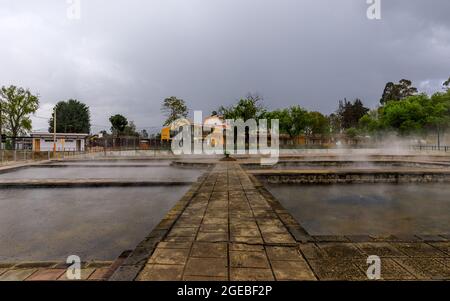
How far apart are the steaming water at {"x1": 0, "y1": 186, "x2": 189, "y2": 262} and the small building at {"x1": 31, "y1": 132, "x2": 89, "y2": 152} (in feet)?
127

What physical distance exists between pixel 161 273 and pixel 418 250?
3094mm

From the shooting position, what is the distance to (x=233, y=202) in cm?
611

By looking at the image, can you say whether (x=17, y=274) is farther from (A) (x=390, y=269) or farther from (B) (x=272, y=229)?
(A) (x=390, y=269)

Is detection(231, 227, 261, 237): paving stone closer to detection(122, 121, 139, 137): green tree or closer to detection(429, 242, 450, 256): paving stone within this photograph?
detection(429, 242, 450, 256): paving stone

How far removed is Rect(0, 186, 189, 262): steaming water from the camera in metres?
4.44

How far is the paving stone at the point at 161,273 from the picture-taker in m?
2.55

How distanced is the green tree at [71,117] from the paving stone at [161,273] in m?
72.7

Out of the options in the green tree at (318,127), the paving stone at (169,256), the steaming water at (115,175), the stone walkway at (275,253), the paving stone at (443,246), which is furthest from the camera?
the green tree at (318,127)

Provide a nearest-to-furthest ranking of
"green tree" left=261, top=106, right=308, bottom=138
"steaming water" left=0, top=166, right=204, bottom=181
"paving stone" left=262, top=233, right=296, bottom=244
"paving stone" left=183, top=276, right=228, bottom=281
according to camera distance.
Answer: "paving stone" left=183, top=276, right=228, bottom=281, "paving stone" left=262, top=233, right=296, bottom=244, "steaming water" left=0, top=166, right=204, bottom=181, "green tree" left=261, top=106, right=308, bottom=138

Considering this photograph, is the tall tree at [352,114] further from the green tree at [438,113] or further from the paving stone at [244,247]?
the paving stone at [244,247]

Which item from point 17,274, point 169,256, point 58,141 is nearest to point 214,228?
point 169,256

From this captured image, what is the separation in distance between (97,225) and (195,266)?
3865 mm

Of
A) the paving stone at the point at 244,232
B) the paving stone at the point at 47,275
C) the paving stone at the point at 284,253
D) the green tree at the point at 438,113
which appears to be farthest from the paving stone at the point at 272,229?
the green tree at the point at 438,113

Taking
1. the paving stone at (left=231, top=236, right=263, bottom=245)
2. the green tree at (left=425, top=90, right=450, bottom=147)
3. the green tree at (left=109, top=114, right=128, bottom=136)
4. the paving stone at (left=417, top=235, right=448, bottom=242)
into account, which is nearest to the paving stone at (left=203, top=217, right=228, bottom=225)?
the paving stone at (left=231, top=236, right=263, bottom=245)
